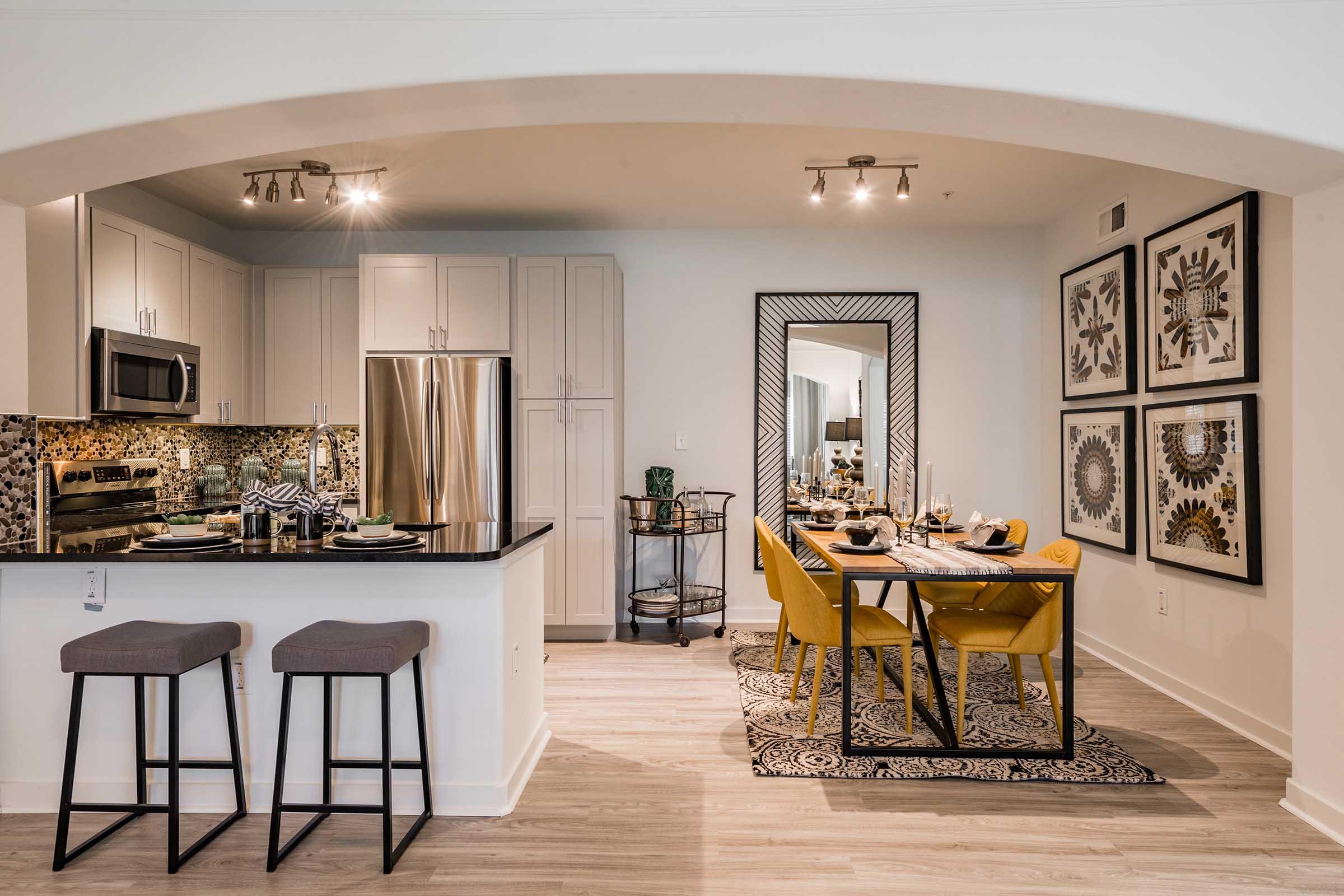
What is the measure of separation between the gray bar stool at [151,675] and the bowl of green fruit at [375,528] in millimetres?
479

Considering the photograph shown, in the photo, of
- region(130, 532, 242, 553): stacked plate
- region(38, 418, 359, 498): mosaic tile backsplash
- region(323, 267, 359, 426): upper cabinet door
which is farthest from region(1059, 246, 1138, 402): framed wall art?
region(323, 267, 359, 426): upper cabinet door

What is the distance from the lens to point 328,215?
5.01 meters

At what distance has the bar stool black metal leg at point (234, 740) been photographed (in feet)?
8.14

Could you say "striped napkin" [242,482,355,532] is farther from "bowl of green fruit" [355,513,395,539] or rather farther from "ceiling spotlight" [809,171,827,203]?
"ceiling spotlight" [809,171,827,203]

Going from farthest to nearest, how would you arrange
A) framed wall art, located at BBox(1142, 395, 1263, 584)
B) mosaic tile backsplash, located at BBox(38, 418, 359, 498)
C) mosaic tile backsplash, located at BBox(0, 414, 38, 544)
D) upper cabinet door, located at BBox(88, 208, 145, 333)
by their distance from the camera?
mosaic tile backsplash, located at BBox(38, 418, 359, 498), upper cabinet door, located at BBox(88, 208, 145, 333), framed wall art, located at BBox(1142, 395, 1263, 584), mosaic tile backsplash, located at BBox(0, 414, 38, 544)

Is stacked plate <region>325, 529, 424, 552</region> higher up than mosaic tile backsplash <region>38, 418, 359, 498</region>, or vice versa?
mosaic tile backsplash <region>38, 418, 359, 498</region>

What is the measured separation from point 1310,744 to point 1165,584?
55.5 inches

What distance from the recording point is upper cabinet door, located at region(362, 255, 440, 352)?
489cm

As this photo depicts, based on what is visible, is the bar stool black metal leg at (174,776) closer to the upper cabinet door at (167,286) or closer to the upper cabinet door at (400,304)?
the upper cabinet door at (167,286)

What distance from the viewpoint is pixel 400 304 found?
4.89m

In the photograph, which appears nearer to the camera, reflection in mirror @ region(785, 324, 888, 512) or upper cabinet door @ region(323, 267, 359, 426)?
upper cabinet door @ region(323, 267, 359, 426)

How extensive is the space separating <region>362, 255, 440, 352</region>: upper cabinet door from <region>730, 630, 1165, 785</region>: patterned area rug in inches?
107

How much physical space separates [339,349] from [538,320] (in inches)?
53.0

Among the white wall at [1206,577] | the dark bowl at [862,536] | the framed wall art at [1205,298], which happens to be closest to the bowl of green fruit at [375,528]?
the dark bowl at [862,536]
